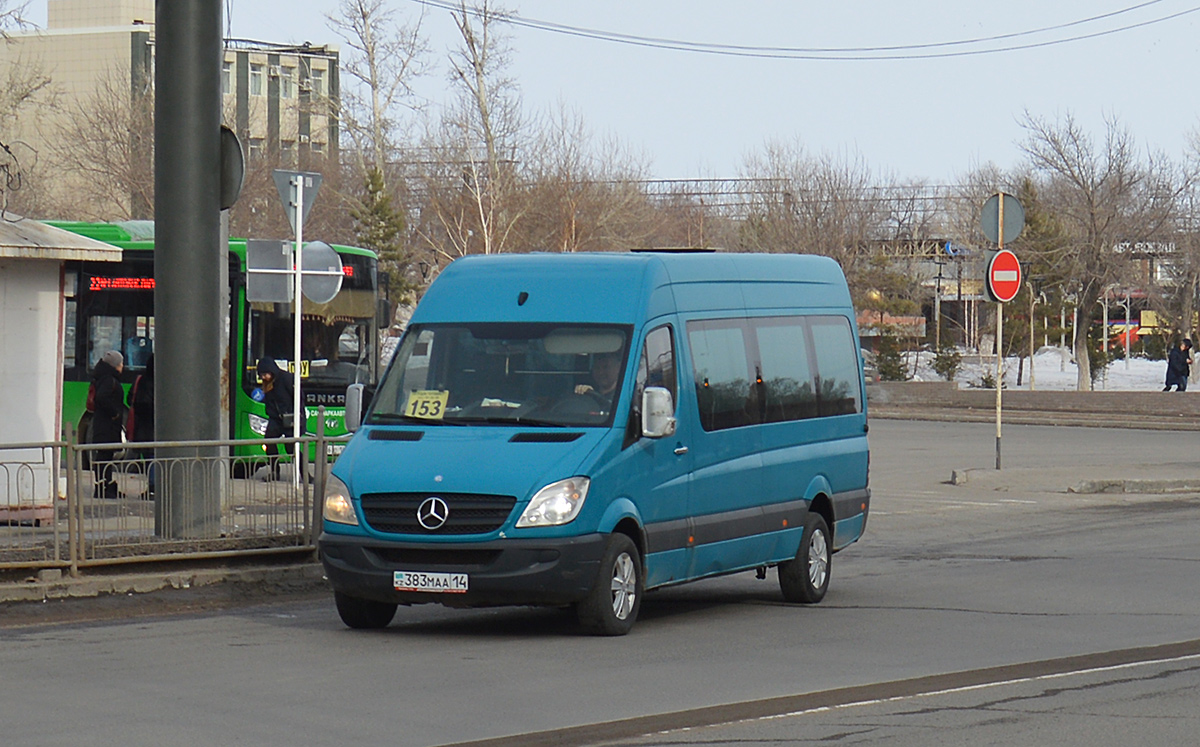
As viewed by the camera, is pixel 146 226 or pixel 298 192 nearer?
pixel 298 192

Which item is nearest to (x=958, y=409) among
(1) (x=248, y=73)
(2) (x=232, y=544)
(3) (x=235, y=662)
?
(2) (x=232, y=544)

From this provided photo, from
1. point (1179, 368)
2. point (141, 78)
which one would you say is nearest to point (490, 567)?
point (1179, 368)

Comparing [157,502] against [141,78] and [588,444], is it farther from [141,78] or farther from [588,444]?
[141,78]

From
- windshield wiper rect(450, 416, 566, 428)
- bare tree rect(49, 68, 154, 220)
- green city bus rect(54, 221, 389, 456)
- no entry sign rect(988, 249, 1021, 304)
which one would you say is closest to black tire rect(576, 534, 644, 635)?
windshield wiper rect(450, 416, 566, 428)

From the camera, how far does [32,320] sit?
48.5 feet

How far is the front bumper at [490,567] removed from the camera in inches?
377

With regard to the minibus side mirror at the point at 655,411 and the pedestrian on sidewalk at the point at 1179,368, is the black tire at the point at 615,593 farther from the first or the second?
the pedestrian on sidewalk at the point at 1179,368

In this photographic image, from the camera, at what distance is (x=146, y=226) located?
2512cm

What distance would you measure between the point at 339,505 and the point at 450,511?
0.80 m

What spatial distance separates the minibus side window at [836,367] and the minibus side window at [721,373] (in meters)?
1.17

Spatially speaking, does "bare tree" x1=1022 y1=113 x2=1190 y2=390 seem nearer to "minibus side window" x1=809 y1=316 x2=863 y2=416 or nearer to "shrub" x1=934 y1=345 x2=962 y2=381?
"shrub" x1=934 y1=345 x2=962 y2=381

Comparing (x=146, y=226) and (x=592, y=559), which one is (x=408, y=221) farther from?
(x=592, y=559)

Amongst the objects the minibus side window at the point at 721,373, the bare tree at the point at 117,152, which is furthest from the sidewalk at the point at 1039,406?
the minibus side window at the point at 721,373

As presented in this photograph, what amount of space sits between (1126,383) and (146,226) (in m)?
43.3
